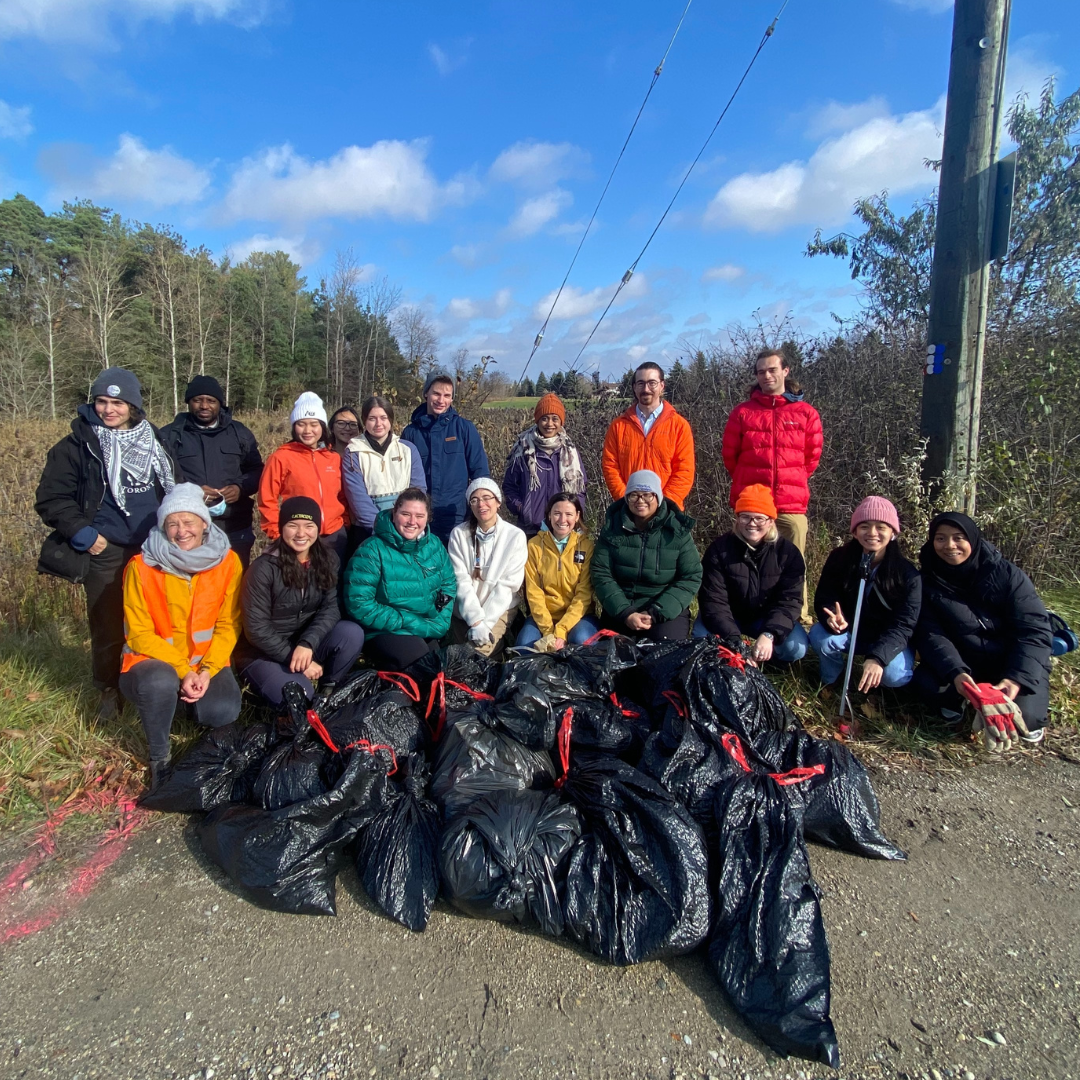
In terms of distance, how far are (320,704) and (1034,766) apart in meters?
3.42

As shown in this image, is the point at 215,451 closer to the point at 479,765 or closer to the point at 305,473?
the point at 305,473

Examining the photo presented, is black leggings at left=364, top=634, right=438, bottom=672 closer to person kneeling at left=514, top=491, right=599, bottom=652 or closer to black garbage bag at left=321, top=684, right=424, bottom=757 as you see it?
black garbage bag at left=321, top=684, right=424, bottom=757

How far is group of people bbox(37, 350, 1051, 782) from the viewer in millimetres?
3238

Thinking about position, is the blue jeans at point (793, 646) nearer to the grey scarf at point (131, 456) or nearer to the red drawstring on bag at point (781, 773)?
the red drawstring on bag at point (781, 773)

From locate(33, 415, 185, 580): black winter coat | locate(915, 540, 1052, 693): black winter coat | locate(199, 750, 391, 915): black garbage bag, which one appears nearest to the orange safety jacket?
locate(33, 415, 185, 580): black winter coat

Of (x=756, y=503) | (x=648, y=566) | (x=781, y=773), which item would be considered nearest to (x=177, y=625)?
(x=648, y=566)

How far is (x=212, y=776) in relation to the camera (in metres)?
2.81

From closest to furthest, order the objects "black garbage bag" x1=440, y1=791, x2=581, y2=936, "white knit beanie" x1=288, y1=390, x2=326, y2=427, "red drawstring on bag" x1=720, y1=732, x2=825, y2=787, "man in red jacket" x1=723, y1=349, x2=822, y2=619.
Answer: "black garbage bag" x1=440, y1=791, x2=581, y2=936
"red drawstring on bag" x1=720, y1=732, x2=825, y2=787
"white knit beanie" x1=288, y1=390, x2=326, y2=427
"man in red jacket" x1=723, y1=349, x2=822, y2=619

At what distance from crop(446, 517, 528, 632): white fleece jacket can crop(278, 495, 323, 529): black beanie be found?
0.94 metres

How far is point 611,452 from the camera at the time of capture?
4605mm

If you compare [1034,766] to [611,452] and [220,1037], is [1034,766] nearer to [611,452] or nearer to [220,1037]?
[611,452]

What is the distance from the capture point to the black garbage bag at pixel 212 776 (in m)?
2.79

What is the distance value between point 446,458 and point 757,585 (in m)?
2.23

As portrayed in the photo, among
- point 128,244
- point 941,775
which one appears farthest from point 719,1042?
point 128,244
